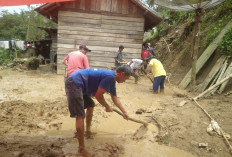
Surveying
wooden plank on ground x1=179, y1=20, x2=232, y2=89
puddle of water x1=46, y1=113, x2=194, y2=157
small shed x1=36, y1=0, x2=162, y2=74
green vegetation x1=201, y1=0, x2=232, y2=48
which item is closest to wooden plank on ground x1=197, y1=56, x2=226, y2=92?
wooden plank on ground x1=179, y1=20, x2=232, y2=89

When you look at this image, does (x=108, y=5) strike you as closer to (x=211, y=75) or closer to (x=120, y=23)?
(x=120, y=23)

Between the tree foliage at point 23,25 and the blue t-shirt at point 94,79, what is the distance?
22449mm

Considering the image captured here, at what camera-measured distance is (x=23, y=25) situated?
30.0 m

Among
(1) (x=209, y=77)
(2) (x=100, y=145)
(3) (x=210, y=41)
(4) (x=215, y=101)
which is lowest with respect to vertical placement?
(2) (x=100, y=145)

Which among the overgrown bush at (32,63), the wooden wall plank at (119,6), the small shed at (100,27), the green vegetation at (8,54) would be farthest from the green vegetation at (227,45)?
the green vegetation at (8,54)

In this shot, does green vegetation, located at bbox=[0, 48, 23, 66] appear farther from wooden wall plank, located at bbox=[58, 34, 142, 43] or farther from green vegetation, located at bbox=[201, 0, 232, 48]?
green vegetation, located at bbox=[201, 0, 232, 48]

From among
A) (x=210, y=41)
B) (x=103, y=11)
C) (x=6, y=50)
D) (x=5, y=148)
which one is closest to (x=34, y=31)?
(x=6, y=50)

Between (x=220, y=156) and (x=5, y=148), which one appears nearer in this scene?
(x=5, y=148)

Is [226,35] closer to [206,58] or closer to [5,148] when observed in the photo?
[206,58]

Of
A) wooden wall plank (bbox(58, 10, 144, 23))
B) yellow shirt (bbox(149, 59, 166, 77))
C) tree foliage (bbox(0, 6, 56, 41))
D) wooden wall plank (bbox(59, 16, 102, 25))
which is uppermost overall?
tree foliage (bbox(0, 6, 56, 41))

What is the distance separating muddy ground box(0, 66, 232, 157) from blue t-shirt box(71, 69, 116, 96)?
3.14 ft

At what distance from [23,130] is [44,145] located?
730 mm

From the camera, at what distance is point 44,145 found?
2.69 meters

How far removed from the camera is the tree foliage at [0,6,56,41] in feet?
76.3
